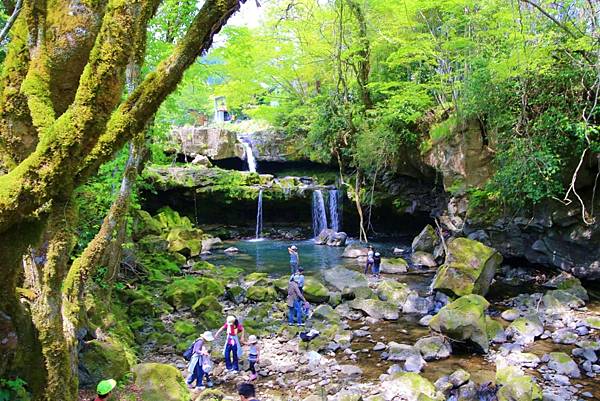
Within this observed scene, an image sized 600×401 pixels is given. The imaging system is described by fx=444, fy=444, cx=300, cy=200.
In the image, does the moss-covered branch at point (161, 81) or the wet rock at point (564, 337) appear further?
the wet rock at point (564, 337)

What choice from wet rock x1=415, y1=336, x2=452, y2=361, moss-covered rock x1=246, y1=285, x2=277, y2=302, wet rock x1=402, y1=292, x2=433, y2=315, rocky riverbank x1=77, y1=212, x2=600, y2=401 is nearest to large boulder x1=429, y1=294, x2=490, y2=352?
rocky riverbank x1=77, y1=212, x2=600, y2=401

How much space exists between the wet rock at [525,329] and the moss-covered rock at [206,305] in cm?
785

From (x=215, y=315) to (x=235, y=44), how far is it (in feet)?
27.9

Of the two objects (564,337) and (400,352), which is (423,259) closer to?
(564,337)

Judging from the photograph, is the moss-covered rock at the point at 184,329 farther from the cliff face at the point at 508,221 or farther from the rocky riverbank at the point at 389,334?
the cliff face at the point at 508,221

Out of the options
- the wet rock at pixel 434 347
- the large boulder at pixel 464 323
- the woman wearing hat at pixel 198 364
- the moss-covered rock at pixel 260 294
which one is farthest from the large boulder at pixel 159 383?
the moss-covered rock at pixel 260 294

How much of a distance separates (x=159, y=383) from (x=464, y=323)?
6.77m

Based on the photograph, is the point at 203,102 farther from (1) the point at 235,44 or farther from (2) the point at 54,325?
(2) the point at 54,325

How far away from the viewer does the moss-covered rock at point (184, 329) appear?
445 inches

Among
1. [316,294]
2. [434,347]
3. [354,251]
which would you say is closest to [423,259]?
[354,251]

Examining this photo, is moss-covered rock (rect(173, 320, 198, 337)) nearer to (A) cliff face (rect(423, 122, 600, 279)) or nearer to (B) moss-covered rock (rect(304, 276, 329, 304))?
(B) moss-covered rock (rect(304, 276, 329, 304))

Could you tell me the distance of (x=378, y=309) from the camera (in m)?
13.0

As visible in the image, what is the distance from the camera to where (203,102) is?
3878 cm

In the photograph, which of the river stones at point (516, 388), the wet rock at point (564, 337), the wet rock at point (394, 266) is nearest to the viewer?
the river stones at point (516, 388)
